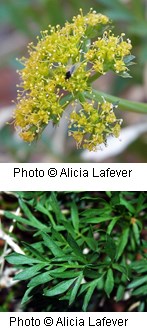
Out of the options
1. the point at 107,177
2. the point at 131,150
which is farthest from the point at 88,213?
the point at 131,150

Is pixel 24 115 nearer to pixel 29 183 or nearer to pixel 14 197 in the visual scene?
pixel 29 183

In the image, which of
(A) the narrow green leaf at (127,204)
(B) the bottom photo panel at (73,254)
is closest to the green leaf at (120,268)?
(B) the bottom photo panel at (73,254)

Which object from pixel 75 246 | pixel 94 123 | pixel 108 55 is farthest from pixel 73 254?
pixel 108 55

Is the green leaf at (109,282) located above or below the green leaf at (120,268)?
below

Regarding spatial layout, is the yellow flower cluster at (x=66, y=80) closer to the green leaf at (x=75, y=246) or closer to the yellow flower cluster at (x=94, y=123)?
the yellow flower cluster at (x=94, y=123)
